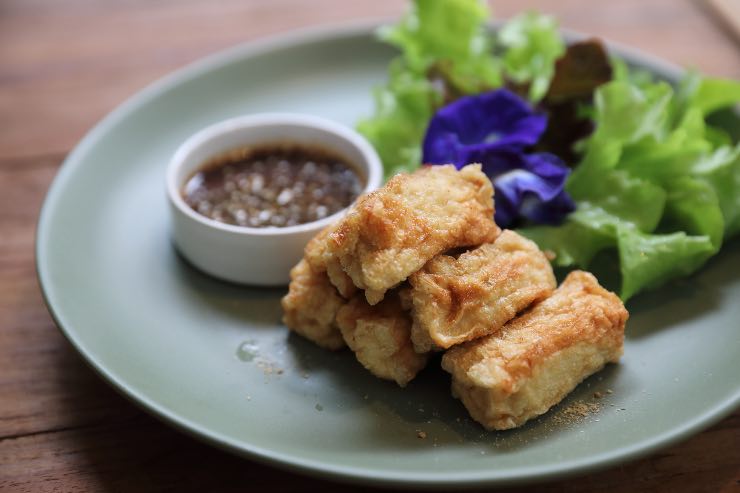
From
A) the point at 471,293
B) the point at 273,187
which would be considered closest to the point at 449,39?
the point at 273,187

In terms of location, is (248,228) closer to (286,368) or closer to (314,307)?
(314,307)

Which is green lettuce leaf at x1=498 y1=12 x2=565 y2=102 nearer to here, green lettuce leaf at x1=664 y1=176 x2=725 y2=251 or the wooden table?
green lettuce leaf at x1=664 y1=176 x2=725 y2=251

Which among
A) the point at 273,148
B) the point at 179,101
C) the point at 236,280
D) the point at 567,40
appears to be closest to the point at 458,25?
the point at 567,40

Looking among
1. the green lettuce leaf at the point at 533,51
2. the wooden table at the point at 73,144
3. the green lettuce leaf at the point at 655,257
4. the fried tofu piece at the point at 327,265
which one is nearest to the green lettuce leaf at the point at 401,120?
the green lettuce leaf at the point at 533,51

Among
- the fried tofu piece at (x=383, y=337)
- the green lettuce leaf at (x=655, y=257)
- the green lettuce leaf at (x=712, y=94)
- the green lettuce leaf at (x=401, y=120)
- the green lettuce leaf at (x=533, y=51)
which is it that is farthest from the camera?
the green lettuce leaf at (x=533, y=51)

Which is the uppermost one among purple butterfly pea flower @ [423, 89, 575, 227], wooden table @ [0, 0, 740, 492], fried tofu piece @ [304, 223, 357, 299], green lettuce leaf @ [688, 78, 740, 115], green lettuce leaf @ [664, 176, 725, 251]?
green lettuce leaf @ [688, 78, 740, 115]

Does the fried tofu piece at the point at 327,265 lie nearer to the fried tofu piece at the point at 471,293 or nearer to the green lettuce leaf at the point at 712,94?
the fried tofu piece at the point at 471,293

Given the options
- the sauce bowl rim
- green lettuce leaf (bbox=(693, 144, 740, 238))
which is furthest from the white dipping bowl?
green lettuce leaf (bbox=(693, 144, 740, 238))
